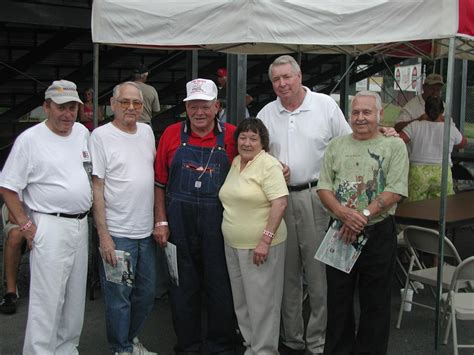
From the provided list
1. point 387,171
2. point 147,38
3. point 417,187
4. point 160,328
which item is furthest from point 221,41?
point 417,187

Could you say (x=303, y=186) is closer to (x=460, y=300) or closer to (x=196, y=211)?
(x=196, y=211)

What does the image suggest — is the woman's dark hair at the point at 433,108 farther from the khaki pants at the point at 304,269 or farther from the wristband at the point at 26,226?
the wristband at the point at 26,226

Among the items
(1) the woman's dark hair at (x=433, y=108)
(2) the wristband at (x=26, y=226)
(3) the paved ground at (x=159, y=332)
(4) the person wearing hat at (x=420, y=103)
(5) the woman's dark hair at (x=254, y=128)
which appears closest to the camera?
(2) the wristband at (x=26, y=226)

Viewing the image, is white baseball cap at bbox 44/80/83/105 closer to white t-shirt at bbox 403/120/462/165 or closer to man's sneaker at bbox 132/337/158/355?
man's sneaker at bbox 132/337/158/355

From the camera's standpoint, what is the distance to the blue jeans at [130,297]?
3.52 meters

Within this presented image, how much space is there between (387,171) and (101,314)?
258cm

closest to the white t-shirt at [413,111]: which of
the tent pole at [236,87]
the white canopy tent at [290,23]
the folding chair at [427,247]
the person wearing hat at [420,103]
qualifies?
the person wearing hat at [420,103]

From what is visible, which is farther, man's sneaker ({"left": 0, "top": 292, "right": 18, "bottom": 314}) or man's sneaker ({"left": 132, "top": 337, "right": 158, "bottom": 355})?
man's sneaker ({"left": 0, "top": 292, "right": 18, "bottom": 314})

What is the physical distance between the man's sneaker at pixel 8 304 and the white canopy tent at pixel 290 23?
209cm

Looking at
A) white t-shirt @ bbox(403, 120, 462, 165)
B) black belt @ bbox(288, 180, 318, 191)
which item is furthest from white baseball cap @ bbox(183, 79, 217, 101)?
white t-shirt @ bbox(403, 120, 462, 165)

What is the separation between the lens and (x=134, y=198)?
136 inches

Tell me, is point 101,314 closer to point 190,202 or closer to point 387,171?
point 190,202

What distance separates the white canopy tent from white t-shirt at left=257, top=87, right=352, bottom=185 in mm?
400

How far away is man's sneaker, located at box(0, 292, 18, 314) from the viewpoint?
4.61 metres
